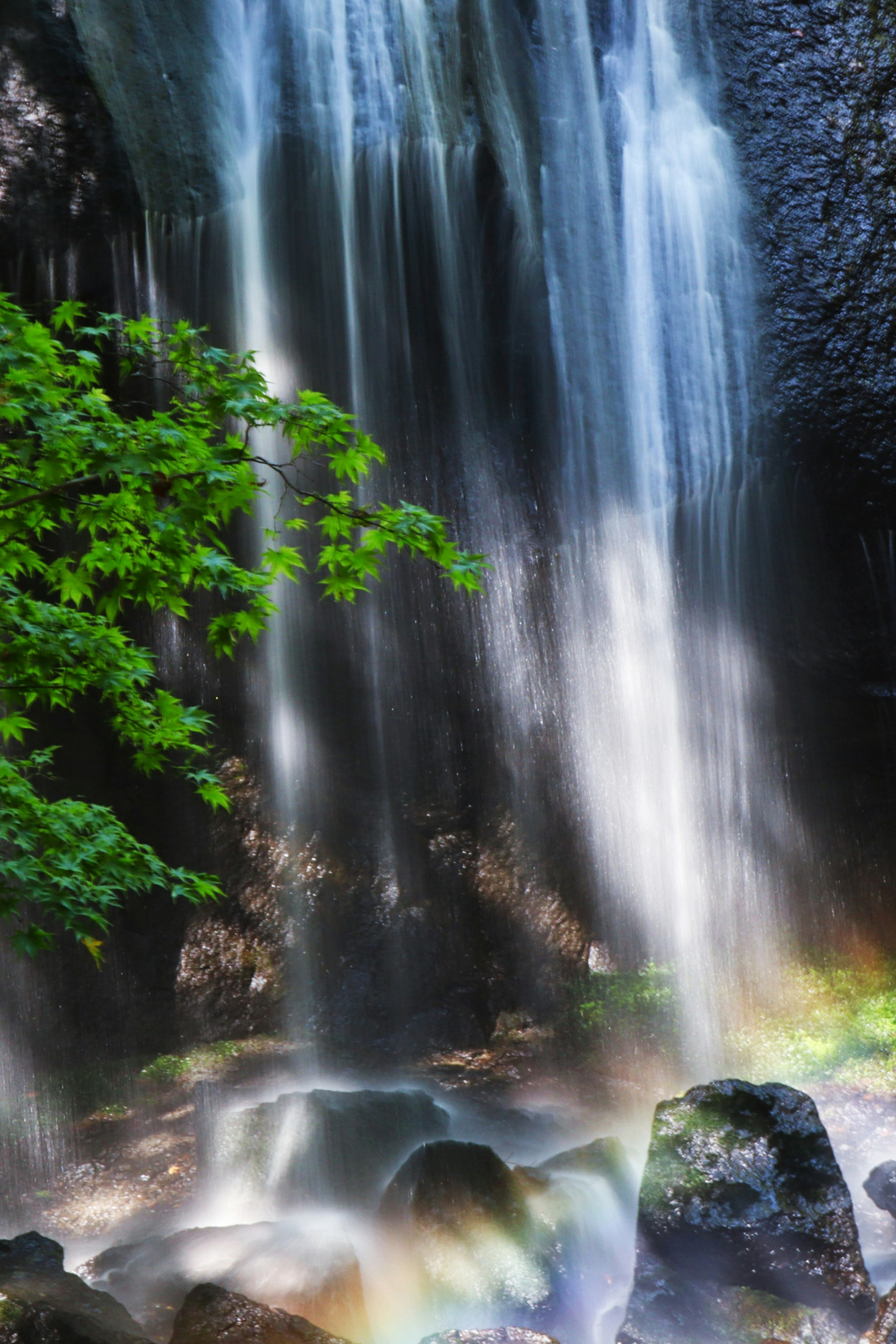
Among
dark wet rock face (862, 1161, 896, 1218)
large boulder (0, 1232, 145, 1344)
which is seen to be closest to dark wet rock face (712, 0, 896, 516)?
dark wet rock face (862, 1161, 896, 1218)

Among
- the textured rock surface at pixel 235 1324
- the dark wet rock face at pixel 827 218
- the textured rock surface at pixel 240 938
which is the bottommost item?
the textured rock surface at pixel 235 1324

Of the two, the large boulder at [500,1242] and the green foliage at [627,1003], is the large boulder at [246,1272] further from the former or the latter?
the green foliage at [627,1003]

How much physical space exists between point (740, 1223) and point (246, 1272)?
281 centimetres

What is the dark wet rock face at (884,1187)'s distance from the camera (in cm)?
678

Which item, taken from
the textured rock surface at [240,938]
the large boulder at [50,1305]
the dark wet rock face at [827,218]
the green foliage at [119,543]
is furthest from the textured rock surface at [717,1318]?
the dark wet rock face at [827,218]

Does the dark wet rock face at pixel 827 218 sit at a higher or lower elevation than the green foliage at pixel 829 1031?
higher

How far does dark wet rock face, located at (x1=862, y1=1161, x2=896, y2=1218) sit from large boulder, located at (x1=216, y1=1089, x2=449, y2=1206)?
3.19m

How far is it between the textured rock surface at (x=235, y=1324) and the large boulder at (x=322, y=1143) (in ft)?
7.74

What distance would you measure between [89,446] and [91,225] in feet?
24.0

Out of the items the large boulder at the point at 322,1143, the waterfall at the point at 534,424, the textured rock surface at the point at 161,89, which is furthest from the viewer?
the waterfall at the point at 534,424

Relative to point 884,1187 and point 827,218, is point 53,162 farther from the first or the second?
point 884,1187

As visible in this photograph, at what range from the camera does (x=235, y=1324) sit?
14.5 ft

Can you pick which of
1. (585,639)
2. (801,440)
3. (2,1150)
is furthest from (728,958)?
(2,1150)

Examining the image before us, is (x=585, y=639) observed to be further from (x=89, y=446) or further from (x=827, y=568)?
(x=89, y=446)
